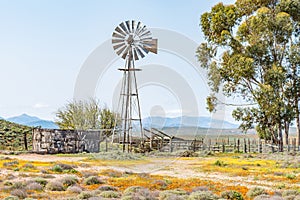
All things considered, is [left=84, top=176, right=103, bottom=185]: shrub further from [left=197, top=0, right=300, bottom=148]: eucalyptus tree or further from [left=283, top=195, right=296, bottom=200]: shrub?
[left=197, top=0, right=300, bottom=148]: eucalyptus tree

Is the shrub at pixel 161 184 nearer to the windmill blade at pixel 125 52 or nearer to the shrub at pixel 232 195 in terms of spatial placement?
the shrub at pixel 232 195

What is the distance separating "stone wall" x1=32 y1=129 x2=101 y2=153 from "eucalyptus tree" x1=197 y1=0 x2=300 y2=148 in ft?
42.5

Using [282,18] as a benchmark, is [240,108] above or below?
below

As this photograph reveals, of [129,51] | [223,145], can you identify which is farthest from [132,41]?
[223,145]

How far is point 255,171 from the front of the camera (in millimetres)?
25250

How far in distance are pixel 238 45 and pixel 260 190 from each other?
988 inches

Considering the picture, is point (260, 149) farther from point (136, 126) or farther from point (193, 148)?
point (136, 126)

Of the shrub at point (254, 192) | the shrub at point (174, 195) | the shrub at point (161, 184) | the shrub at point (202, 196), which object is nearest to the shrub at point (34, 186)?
the shrub at point (174, 195)

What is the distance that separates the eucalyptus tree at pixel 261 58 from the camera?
123 feet

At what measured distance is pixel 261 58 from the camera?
1535 inches

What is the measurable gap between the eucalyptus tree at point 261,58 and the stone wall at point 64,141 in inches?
510

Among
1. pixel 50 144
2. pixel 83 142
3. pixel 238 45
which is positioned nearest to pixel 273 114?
pixel 238 45

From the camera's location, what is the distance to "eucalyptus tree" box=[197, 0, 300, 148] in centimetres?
3744

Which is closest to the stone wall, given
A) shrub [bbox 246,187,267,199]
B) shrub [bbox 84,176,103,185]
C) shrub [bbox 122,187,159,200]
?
shrub [bbox 84,176,103,185]
